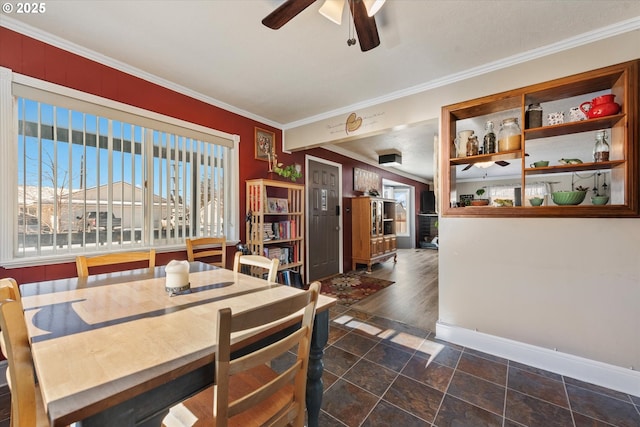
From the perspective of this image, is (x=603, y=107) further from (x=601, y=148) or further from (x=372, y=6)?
(x=372, y=6)

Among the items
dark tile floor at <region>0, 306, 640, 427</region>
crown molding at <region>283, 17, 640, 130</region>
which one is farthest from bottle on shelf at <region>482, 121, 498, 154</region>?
dark tile floor at <region>0, 306, 640, 427</region>

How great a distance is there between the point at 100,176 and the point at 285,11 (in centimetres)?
205

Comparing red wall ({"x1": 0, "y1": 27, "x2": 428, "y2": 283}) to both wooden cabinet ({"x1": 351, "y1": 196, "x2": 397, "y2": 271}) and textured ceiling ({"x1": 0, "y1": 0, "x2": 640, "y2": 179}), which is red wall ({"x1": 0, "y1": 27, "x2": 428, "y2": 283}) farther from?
wooden cabinet ({"x1": 351, "y1": 196, "x2": 397, "y2": 271})

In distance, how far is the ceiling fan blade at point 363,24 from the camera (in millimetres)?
1285

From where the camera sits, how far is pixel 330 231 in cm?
485

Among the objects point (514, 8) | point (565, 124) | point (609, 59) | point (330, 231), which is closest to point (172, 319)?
point (514, 8)

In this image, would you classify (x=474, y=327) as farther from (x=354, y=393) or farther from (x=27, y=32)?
(x=27, y=32)

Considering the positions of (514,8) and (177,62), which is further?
(177,62)

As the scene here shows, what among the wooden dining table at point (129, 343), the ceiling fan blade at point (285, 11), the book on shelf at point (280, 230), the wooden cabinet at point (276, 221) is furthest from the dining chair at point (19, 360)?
the book on shelf at point (280, 230)

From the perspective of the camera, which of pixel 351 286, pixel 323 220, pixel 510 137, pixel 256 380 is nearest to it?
pixel 256 380

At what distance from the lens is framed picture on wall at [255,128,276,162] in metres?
3.42

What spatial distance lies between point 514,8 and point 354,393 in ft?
8.77

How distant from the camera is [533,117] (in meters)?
2.07

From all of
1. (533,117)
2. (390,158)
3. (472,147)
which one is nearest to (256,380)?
(472,147)
